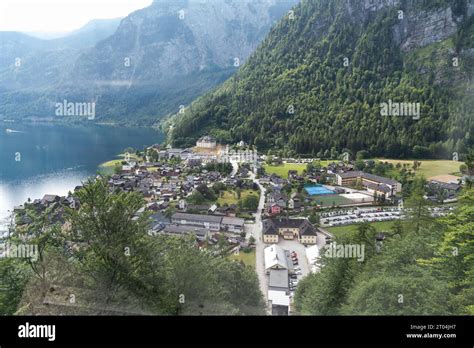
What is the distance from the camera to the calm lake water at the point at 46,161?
15602 mm

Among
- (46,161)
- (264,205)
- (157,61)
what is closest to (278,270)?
(264,205)

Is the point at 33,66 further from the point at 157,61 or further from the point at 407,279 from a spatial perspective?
the point at 407,279

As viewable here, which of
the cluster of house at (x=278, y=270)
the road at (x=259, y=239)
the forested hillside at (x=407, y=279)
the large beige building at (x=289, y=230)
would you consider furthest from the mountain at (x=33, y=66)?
the forested hillside at (x=407, y=279)

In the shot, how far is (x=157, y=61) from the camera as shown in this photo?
3182 inches

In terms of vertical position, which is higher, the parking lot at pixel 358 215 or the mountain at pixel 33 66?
the mountain at pixel 33 66

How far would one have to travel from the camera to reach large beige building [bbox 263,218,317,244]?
350 inches

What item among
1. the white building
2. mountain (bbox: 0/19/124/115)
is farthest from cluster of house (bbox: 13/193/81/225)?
mountain (bbox: 0/19/124/115)

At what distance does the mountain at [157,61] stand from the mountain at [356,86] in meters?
27.8

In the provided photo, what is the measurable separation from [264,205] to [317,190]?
2.84 m

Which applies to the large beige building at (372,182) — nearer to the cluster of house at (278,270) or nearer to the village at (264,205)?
the village at (264,205)

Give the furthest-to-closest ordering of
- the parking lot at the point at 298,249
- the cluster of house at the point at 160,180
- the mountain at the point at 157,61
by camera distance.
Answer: the mountain at the point at 157,61 < the cluster of house at the point at 160,180 < the parking lot at the point at 298,249

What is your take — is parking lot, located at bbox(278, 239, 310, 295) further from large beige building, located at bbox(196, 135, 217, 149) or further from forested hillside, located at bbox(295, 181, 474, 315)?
large beige building, located at bbox(196, 135, 217, 149)
